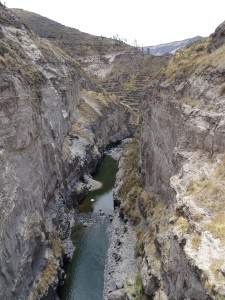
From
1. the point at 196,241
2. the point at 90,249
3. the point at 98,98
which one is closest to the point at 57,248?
the point at 90,249

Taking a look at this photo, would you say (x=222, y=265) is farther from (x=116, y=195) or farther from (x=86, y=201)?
(x=86, y=201)

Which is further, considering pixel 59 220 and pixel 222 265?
pixel 59 220

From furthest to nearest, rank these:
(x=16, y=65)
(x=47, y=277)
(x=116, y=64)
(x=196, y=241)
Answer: (x=116, y=64) < (x=16, y=65) < (x=47, y=277) < (x=196, y=241)

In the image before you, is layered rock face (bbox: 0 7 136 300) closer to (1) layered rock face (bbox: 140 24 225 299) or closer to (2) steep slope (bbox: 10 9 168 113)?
(1) layered rock face (bbox: 140 24 225 299)

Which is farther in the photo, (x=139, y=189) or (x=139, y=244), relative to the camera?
(x=139, y=189)

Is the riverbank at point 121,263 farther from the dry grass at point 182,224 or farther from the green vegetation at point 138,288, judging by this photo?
the dry grass at point 182,224

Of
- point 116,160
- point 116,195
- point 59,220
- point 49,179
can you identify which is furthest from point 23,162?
point 116,160

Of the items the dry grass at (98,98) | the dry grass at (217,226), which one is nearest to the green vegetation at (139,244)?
the dry grass at (217,226)

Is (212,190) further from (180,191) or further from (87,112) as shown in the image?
(87,112)
